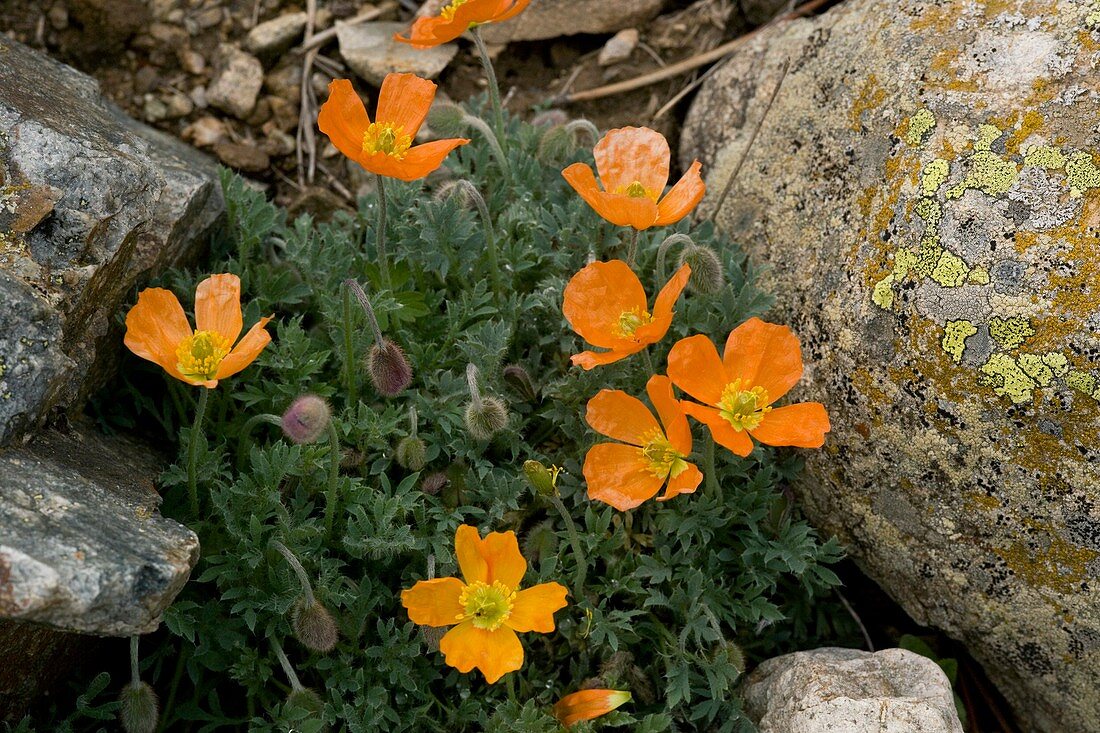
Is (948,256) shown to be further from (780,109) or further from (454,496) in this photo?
(454,496)

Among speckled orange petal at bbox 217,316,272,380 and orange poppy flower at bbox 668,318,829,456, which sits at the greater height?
speckled orange petal at bbox 217,316,272,380

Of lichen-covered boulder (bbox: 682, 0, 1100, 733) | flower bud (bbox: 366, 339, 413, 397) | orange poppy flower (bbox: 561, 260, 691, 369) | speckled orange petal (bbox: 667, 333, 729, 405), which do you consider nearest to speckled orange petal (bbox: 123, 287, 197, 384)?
flower bud (bbox: 366, 339, 413, 397)

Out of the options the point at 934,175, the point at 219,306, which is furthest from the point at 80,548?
the point at 934,175

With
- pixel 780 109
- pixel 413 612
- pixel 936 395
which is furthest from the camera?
pixel 780 109

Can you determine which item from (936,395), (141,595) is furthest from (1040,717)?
(141,595)

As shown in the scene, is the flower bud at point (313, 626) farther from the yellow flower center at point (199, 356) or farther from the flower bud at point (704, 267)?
the flower bud at point (704, 267)

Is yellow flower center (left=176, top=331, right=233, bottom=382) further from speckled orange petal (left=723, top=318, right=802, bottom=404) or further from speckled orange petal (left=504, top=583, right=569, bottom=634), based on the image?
speckled orange petal (left=723, top=318, right=802, bottom=404)

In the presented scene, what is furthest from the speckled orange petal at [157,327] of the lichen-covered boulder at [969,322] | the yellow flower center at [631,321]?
the lichen-covered boulder at [969,322]
